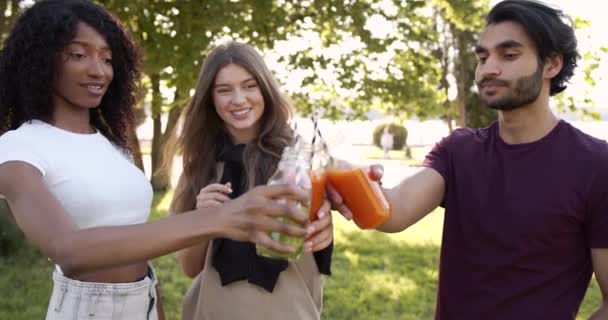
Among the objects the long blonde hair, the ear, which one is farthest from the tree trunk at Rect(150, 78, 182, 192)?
the ear

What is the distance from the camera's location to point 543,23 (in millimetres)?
2248

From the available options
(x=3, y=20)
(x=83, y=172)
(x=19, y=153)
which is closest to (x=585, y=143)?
(x=83, y=172)

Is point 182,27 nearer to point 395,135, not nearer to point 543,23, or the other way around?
point 543,23

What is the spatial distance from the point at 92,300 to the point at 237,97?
938 millimetres

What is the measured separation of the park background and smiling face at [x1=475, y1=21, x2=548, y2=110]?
3267 mm

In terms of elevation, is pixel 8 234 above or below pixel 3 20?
below

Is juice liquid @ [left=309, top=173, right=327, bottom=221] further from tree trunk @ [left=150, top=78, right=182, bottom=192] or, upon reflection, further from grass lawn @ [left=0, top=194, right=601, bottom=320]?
grass lawn @ [left=0, top=194, right=601, bottom=320]

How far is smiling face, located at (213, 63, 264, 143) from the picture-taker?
2.53 metres

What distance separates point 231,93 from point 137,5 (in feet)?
12.5

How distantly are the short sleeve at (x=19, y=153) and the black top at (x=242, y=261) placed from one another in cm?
77

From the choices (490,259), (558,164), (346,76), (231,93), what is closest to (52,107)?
(231,93)

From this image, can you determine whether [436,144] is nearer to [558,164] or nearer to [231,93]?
[558,164]

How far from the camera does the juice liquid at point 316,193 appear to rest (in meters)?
1.54

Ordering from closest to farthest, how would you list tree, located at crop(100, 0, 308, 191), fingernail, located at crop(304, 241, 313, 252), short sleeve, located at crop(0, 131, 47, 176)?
fingernail, located at crop(304, 241, 313, 252)
short sleeve, located at crop(0, 131, 47, 176)
tree, located at crop(100, 0, 308, 191)
